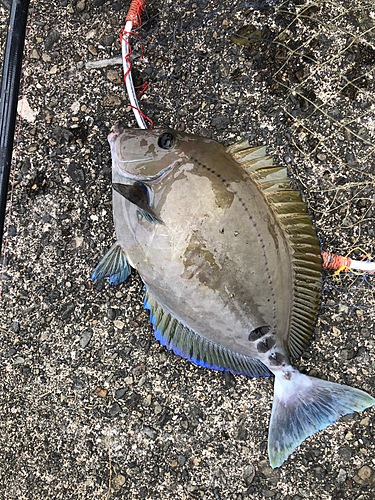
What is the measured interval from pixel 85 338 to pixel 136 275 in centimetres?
46

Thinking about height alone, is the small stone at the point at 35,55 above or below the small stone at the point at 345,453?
above

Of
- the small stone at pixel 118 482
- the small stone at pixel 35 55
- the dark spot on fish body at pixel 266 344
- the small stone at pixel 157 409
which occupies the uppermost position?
the small stone at pixel 35 55

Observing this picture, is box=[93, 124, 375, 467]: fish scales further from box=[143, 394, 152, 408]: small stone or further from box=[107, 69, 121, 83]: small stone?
box=[107, 69, 121, 83]: small stone

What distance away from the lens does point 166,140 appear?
1562 mm

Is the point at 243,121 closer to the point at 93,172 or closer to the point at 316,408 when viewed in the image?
the point at 93,172

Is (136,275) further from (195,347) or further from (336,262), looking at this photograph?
(336,262)

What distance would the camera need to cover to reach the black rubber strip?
202 cm

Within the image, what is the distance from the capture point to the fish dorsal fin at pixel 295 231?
156 cm

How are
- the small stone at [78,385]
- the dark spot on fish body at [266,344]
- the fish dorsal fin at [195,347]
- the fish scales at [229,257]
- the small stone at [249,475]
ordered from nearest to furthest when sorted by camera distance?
the fish scales at [229,257] → the dark spot on fish body at [266,344] → the fish dorsal fin at [195,347] → the small stone at [249,475] → the small stone at [78,385]

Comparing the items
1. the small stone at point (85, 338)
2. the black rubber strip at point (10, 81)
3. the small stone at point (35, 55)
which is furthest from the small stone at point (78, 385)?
the small stone at point (35, 55)

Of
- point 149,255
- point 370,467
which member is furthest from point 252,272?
point 370,467

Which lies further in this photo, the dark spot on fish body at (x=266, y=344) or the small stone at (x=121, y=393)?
the small stone at (x=121, y=393)

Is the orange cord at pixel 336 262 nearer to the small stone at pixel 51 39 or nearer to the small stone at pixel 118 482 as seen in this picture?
the small stone at pixel 118 482

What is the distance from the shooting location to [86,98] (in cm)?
206
